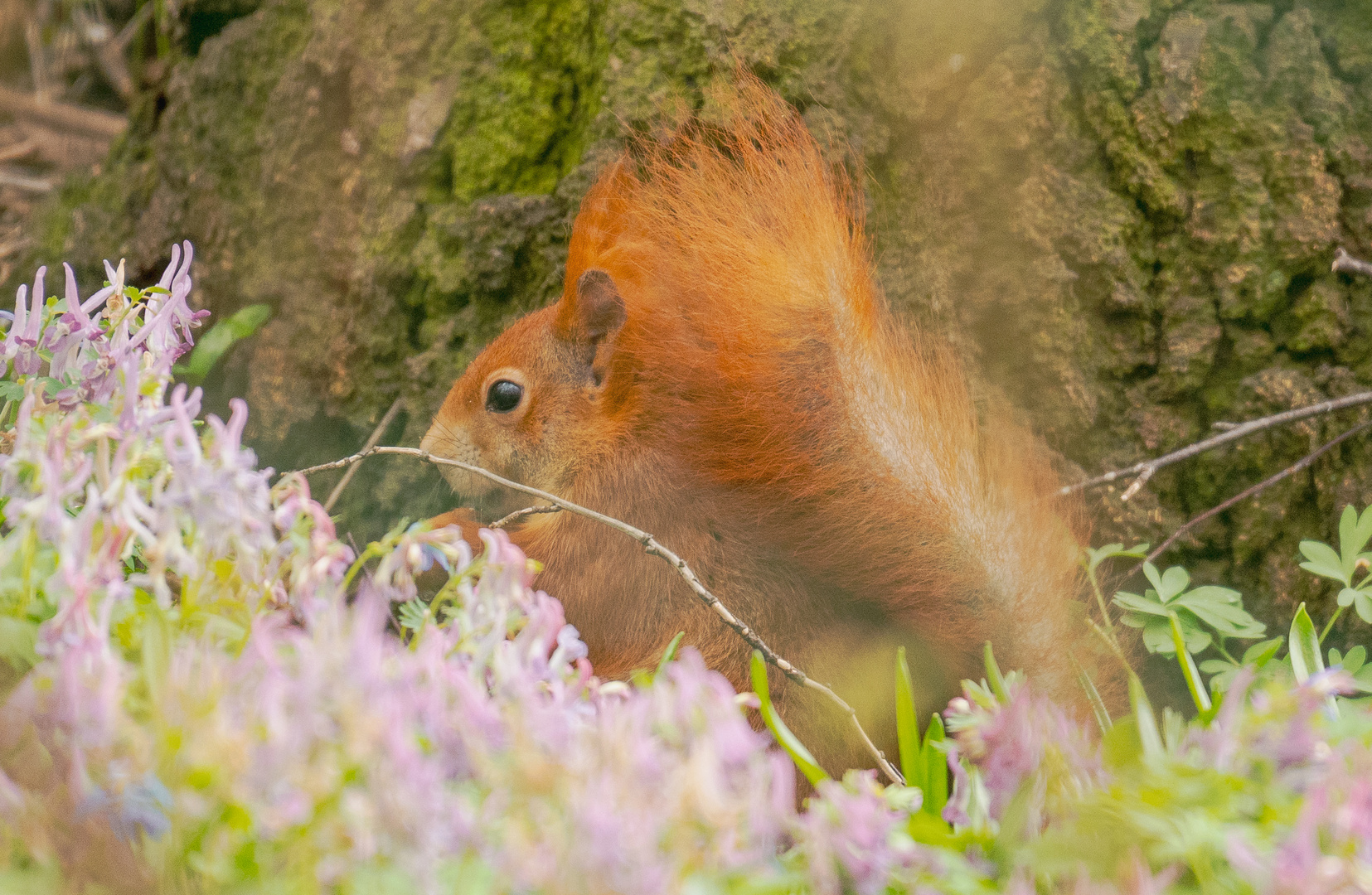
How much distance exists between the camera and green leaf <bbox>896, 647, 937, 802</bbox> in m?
1.03

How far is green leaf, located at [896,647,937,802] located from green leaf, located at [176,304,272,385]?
1321 mm

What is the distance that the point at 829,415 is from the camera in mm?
1501

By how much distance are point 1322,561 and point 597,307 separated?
1189 mm

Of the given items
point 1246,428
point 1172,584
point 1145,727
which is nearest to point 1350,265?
point 1246,428

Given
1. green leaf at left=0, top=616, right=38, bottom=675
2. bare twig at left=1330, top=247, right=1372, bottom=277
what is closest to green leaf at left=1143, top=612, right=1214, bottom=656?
bare twig at left=1330, top=247, right=1372, bottom=277

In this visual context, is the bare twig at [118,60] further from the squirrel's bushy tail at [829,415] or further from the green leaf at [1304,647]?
the green leaf at [1304,647]

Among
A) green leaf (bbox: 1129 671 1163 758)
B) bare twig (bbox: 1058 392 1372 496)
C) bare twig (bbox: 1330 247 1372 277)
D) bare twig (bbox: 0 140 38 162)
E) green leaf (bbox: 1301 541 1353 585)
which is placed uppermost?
bare twig (bbox: 1330 247 1372 277)

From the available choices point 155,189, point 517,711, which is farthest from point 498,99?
point 517,711

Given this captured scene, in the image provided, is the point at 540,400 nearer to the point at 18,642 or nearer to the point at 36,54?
the point at 18,642

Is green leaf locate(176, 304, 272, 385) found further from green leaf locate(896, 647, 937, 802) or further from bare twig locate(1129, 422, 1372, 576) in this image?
bare twig locate(1129, 422, 1372, 576)

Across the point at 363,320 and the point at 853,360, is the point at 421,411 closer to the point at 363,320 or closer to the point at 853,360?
the point at 363,320

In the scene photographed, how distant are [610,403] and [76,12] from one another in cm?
284

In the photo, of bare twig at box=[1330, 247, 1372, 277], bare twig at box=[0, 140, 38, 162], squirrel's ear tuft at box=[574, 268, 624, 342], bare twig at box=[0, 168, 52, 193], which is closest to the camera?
bare twig at box=[1330, 247, 1372, 277]

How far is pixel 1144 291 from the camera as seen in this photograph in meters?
1.75
